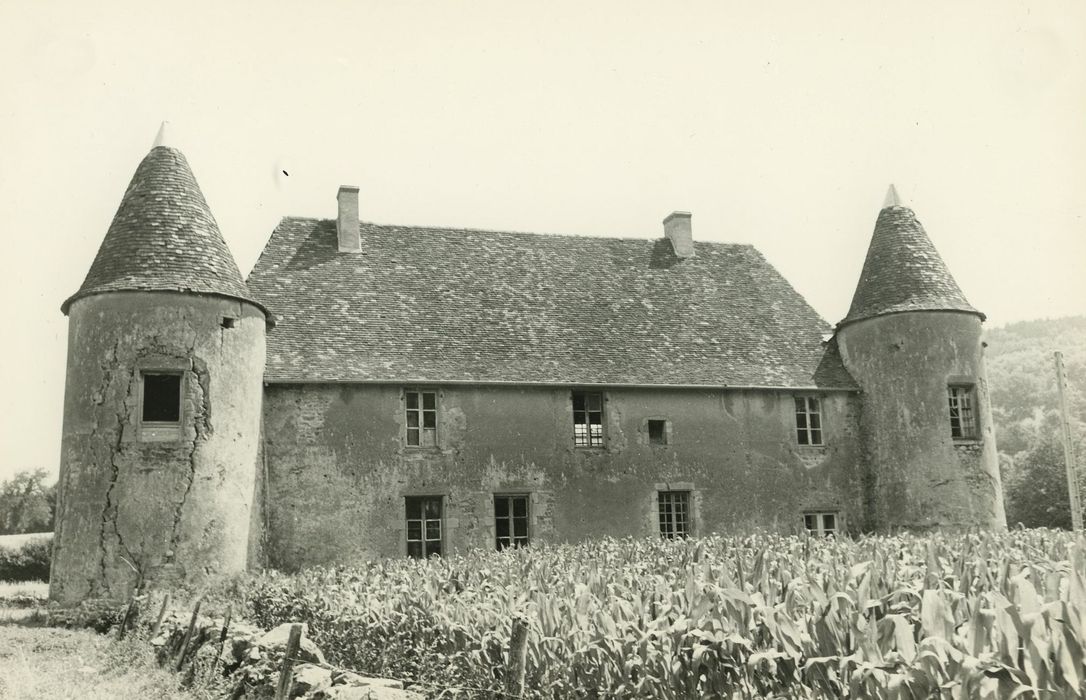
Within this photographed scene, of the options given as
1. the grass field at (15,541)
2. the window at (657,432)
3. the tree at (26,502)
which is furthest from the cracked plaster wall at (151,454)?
the tree at (26,502)

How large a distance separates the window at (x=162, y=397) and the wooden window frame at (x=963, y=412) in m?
16.9

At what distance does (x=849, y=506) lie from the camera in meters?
22.0

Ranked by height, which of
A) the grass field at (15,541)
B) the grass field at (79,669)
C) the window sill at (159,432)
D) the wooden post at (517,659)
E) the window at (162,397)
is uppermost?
the window at (162,397)

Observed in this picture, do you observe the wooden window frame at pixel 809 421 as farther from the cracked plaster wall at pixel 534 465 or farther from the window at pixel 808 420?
the cracked plaster wall at pixel 534 465

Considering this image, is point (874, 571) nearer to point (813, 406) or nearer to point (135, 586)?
point (135, 586)

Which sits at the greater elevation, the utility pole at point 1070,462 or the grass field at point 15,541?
the utility pole at point 1070,462

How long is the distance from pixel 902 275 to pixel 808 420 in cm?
418

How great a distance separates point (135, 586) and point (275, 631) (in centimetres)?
720

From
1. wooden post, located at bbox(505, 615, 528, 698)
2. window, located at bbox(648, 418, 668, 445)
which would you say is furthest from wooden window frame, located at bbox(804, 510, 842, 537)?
wooden post, located at bbox(505, 615, 528, 698)

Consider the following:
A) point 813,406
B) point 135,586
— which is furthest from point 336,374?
point 813,406

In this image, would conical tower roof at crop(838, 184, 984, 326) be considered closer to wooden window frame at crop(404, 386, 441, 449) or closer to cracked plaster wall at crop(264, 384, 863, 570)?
cracked plaster wall at crop(264, 384, 863, 570)

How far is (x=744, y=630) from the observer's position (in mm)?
5219

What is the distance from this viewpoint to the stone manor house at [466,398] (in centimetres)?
1748

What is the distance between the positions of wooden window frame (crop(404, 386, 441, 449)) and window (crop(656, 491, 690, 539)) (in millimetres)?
5216
